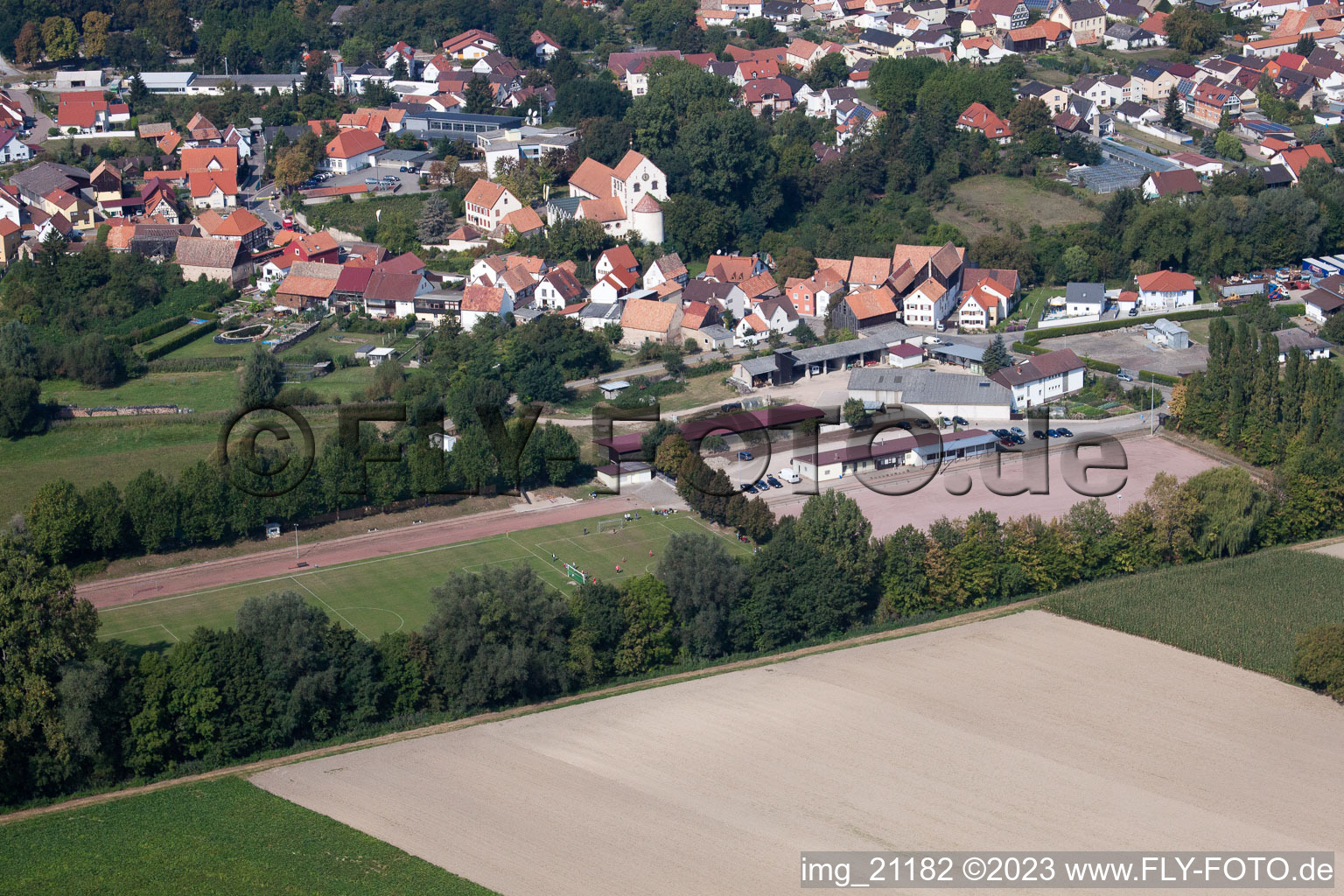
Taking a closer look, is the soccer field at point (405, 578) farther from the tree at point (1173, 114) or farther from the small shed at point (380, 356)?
the tree at point (1173, 114)

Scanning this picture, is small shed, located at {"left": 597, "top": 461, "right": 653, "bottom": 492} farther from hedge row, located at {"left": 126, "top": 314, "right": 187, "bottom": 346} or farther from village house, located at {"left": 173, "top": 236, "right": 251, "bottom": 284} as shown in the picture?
village house, located at {"left": 173, "top": 236, "right": 251, "bottom": 284}

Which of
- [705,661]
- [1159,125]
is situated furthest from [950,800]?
[1159,125]

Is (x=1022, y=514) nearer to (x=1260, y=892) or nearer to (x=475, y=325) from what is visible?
(x=1260, y=892)

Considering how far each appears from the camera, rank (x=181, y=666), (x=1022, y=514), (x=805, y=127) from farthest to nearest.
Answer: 1. (x=805, y=127)
2. (x=1022, y=514)
3. (x=181, y=666)

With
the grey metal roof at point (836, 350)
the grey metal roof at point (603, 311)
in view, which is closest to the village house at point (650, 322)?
the grey metal roof at point (603, 311)

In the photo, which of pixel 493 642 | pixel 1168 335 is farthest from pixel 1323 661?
pixel 1168 335

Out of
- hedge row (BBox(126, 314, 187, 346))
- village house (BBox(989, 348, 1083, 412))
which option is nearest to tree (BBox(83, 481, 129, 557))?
hedge row (BBox(126, 314, 187, 346))
